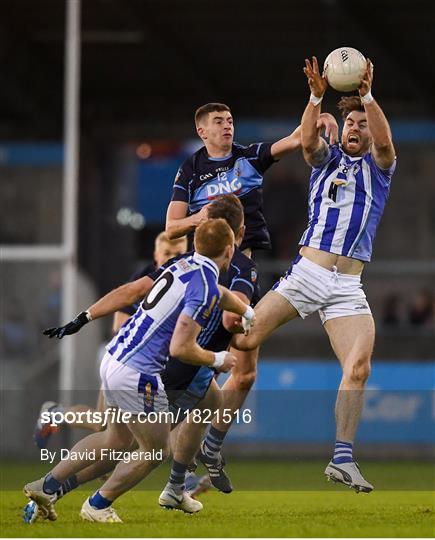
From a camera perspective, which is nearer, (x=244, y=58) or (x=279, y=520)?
(x=279, y=520)

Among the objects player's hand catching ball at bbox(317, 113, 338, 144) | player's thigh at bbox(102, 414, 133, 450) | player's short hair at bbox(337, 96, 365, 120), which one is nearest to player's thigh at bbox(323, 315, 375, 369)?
player's hand catching ball at bbox(317, 113, 338, 144)

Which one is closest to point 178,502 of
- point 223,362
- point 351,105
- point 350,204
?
point 223,362

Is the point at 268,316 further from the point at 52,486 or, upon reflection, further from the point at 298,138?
the point at 52,486

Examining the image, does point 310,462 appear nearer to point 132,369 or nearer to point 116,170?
point 116,170

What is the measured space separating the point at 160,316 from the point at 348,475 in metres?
1.53

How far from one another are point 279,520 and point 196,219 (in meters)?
1.94

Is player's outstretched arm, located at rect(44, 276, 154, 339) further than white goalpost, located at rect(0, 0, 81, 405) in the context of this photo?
No

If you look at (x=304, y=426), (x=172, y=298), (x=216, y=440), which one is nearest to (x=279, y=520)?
(x=216, y=440)

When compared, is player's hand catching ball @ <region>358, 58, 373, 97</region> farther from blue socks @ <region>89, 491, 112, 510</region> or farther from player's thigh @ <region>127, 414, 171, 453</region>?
blue socks @ <region>89, 491, 112, 510</region>

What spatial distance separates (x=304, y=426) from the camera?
15453mm

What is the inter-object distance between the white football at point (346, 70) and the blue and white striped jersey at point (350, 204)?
588 millimetres

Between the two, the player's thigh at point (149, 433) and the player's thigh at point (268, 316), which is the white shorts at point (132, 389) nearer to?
the player's thigh at point (149, 433)

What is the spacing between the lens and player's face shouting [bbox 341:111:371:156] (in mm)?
8555

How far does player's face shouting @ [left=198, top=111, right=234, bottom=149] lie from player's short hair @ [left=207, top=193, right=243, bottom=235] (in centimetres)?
109
